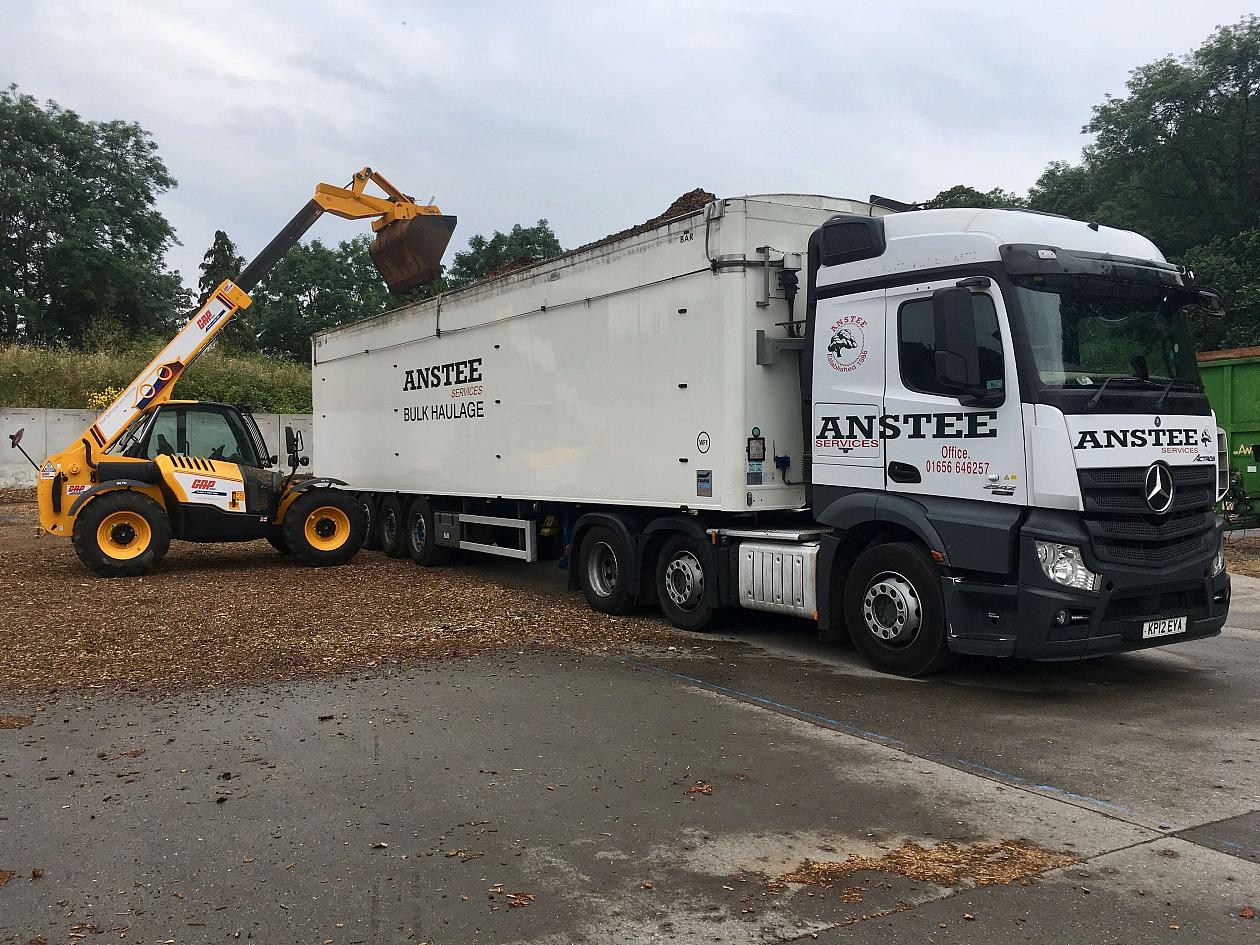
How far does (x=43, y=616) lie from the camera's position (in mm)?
9672

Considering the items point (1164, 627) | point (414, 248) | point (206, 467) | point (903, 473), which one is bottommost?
point (1164, 627)

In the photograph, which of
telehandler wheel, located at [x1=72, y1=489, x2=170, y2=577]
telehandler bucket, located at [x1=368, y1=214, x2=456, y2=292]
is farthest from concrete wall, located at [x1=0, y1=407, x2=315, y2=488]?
telehandler wheel, located at [x1=72, y1=489, x2=170, y2=577]

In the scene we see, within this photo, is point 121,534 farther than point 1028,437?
Yes

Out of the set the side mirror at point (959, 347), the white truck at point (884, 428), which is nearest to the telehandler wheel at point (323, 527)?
the white truck at point (884, 428)

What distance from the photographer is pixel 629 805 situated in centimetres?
480

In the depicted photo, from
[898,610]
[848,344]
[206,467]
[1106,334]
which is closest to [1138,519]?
[1106,334]

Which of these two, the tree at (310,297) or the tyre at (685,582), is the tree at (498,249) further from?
the tyre at (685,582)

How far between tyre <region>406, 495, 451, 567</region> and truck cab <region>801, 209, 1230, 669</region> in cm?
710

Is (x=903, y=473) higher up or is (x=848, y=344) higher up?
(x=848, y=344)

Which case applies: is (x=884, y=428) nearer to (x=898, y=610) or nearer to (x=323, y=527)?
(x=898, y=610)

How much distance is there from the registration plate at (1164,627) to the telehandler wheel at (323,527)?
1002 cm

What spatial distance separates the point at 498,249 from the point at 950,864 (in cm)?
5224

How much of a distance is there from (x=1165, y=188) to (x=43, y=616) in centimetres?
4264

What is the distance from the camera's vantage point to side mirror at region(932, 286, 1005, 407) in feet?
22.0
